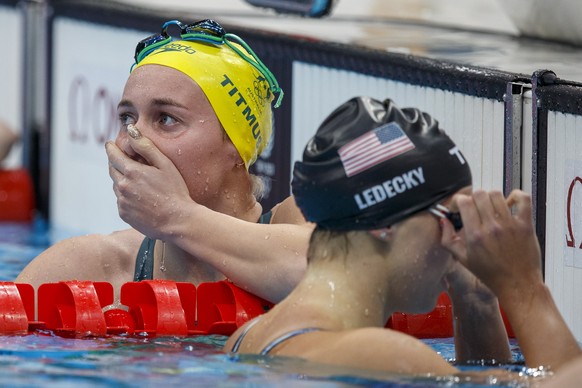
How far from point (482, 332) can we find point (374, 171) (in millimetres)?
586

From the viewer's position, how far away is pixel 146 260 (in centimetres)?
365

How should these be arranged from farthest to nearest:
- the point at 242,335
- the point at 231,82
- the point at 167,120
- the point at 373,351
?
the point at 231,82 → the point at 167,120 → the point at 242,335 → the point at 373,351

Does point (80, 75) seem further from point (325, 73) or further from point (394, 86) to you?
point (394, 86)

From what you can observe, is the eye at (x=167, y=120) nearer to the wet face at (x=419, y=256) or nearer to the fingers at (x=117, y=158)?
the fingers at (x=117, y=158)

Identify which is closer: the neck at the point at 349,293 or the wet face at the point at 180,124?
the neck at the point at 349,293

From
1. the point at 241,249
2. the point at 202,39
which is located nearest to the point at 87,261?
the point at 241,249

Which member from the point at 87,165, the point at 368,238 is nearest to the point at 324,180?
the point at 368,238

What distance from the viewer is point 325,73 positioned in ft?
17.7

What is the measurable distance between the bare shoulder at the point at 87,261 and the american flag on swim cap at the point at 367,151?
1239 millimetres

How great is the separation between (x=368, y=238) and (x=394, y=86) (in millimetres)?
2303

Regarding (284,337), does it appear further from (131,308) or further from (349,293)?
(131,308)

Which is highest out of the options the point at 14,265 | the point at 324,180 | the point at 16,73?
the point at 324,180

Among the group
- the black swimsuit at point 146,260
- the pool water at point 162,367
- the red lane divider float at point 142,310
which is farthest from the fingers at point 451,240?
the black swimsuit at point 146,260

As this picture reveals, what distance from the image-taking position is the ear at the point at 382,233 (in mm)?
2611
